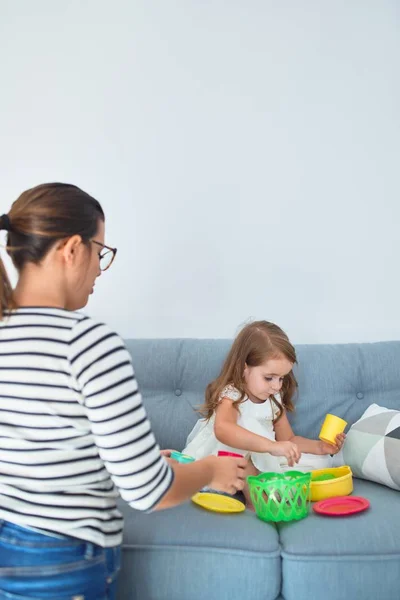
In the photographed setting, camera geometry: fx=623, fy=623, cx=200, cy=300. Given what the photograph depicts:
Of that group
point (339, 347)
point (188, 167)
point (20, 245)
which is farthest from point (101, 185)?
point (20, 245)

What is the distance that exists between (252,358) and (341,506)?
1.84 ft

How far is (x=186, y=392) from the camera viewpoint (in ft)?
7.37

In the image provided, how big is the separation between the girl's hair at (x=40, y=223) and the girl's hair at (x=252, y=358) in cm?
98

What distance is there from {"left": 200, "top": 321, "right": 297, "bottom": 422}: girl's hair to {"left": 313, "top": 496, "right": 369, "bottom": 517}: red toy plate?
17.7 inches

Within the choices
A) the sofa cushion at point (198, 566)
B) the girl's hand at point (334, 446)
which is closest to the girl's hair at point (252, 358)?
the girl's hand at point (334, 446)

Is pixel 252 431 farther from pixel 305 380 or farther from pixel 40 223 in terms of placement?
pixel 40 223

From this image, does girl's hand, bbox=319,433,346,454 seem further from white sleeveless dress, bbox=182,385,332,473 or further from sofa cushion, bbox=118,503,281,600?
sofa cushion, bbox=118,503,281,600

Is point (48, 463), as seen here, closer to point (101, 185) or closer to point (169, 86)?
point (101, 185)

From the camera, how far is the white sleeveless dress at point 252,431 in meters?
2.03

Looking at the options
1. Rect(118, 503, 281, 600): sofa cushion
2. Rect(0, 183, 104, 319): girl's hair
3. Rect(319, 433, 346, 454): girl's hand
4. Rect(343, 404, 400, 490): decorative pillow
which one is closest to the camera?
Rect(0, 183, 104, 319): girl's hair

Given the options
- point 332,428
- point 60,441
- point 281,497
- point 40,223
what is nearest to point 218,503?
point 281,497

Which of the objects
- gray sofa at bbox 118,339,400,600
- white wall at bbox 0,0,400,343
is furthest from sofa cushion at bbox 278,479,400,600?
white wall at bbox 0,0,400,343

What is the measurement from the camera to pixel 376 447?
6.36 feet

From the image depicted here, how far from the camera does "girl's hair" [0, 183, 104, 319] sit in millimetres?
1169
